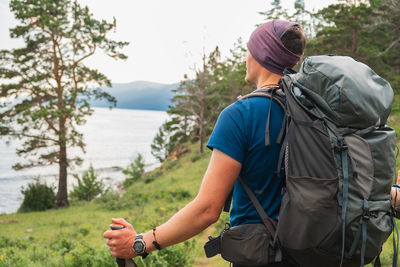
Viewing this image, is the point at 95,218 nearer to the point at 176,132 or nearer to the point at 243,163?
the point at 243,163

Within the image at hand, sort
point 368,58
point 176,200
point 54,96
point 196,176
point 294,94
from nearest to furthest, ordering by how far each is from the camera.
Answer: point 294,94
point 176,200
point 368,58
point 54,96
point 196,176

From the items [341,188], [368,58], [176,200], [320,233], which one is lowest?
[176,200]

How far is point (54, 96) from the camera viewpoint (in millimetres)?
20359

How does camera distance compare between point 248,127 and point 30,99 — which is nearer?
point 248,127

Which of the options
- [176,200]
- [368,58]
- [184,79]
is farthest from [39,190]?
[368,58]

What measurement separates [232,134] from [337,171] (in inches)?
17.2

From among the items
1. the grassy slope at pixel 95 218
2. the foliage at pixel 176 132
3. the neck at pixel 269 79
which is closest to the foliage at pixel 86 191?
the grassy slope at pixel 95 218

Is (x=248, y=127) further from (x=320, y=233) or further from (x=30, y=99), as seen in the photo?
(x=30, y=99)

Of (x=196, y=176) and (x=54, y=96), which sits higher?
(x=54, y=96)

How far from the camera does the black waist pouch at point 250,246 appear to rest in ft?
4.79

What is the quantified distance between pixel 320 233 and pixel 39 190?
85.3 feet

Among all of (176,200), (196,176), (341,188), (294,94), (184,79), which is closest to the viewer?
(341,188)

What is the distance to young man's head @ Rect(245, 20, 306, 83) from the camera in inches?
64.4

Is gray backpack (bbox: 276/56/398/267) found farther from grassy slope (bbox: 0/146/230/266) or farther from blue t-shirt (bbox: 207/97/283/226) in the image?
grassy slope (bbox: 0/146/230/266)
